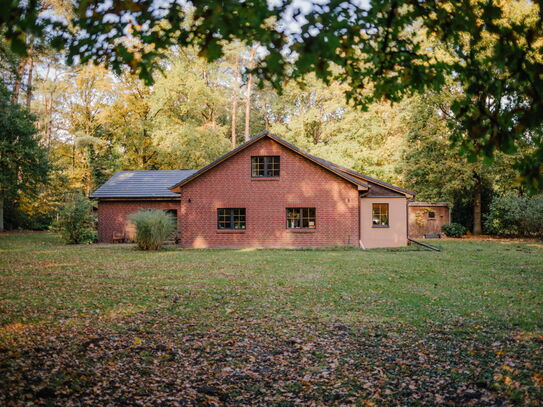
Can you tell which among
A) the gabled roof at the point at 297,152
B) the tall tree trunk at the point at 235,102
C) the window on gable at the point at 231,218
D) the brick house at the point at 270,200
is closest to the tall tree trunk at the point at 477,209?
the brick house at the point at 270,200

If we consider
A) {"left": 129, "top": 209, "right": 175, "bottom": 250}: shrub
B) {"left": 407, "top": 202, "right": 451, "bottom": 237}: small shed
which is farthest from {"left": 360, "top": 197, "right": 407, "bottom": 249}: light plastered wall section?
{"left": 129, "top": 209, "right": 175, "bottom": 250}: shrub

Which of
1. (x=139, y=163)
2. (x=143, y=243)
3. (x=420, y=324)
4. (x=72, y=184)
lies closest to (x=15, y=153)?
(x=72, y=184)

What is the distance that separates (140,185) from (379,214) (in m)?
14.2

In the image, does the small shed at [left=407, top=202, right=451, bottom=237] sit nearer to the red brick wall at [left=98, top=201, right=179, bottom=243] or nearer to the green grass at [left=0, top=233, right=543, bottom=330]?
the green grass at [left=0, top=233, right=543, bottom=330]

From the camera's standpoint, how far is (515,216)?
25.7 m

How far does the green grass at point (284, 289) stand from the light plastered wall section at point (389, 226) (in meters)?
7.05

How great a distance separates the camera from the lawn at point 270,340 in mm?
4062

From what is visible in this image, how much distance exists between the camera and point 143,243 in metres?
19.4

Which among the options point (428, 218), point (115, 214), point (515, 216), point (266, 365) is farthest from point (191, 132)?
point (266, 365)

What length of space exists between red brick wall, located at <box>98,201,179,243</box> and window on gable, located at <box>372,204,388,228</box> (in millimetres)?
11243

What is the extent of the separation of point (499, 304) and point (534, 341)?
7.70 feet

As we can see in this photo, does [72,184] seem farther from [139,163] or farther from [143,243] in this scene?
[143,243]

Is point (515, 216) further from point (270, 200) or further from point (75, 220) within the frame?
point (75, 220)

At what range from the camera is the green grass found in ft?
23.0
